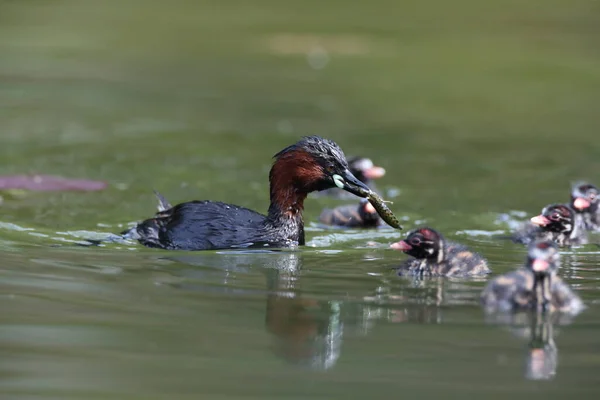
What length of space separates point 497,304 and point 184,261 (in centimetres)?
234

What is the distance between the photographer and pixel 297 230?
973 centimetres

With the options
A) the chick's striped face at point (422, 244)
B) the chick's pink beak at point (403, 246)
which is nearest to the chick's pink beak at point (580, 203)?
the chick's striped face at point (422, 244)

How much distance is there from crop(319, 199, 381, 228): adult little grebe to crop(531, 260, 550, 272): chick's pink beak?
3531mm

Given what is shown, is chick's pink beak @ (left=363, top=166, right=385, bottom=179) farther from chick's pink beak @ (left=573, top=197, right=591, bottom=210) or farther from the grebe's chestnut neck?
the grebe's chestnut neck

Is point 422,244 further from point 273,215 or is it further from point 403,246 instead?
point 273,215

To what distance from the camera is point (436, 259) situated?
870 centimetres

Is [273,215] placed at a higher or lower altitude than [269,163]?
lower

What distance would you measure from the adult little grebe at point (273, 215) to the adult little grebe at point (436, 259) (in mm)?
730

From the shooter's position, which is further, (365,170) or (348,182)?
(365,170)

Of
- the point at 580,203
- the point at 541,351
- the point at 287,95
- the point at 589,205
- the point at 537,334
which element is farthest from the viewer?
the point at 287,95

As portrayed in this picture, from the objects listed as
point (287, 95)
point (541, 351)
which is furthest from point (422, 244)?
point (287, 95)

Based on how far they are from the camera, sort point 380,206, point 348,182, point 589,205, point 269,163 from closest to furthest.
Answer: point 380,206 < point 348,182 < point 589,205 < point 269,163

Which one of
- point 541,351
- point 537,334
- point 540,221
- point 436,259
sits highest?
point 540,221

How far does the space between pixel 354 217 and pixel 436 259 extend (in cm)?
254
